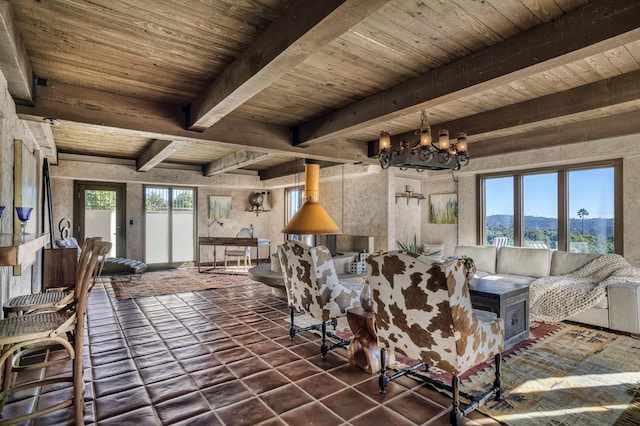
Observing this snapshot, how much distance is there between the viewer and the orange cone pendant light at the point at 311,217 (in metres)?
5.05

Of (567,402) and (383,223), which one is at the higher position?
(383,223)

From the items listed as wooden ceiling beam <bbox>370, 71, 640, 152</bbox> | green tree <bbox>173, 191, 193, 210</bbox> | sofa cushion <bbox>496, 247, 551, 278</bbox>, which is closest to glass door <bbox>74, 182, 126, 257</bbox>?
green tree <bbox>173, 191, 193, 210</bbox>

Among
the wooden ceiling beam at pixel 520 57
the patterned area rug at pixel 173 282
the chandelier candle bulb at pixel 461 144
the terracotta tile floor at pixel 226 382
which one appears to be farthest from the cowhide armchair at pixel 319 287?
the patterned area rug at pixel 173 282

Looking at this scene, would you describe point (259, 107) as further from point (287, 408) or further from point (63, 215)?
point (63, 215)

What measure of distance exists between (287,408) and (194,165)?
7355 millimetres

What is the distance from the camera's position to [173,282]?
264 inches

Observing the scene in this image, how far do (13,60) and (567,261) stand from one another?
251 inches

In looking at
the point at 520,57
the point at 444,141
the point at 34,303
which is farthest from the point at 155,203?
the point at 520,57

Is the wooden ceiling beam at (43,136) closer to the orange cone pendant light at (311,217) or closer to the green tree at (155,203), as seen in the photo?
the green tree at (155,203)

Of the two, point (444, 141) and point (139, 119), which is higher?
point (139, 119)

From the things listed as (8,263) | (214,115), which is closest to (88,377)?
(8,263)

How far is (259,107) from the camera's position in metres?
3.69

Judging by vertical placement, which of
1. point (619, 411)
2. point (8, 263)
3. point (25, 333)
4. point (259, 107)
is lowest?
A: point (619, 411)

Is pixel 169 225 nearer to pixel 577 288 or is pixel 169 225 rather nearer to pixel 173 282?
pixel 173 282
